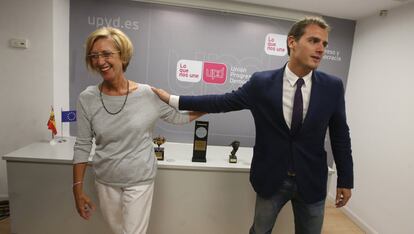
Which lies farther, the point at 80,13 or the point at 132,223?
the point at 80,13

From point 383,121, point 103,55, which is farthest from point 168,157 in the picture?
point 383,121

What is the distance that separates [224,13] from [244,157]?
1.41 meters

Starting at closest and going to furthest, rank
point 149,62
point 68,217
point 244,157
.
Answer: point 68,217 → point 244,157 → point 149,62

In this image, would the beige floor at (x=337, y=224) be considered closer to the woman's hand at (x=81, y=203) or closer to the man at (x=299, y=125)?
the man at (x=299, y=125)

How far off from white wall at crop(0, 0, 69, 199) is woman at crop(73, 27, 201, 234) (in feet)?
4.00

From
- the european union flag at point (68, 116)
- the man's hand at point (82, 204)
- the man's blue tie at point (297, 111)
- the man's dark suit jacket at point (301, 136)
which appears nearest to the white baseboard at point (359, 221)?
the man's dark suit jacket at point (301, 136)

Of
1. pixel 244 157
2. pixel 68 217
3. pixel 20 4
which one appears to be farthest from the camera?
pixel 244 157

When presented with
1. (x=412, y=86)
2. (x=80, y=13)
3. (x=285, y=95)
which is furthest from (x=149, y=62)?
(x=412, y=86)

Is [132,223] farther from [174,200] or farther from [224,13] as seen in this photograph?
[224,13]

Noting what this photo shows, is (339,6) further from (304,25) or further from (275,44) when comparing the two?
(304,25)

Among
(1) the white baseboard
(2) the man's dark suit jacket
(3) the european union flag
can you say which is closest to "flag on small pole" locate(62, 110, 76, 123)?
(3) the european union flag

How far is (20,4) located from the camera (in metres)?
2.05

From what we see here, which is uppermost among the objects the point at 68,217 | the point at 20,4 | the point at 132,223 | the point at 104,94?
the point at 20,4

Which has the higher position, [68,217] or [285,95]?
[285,95]
